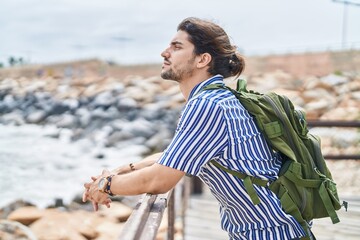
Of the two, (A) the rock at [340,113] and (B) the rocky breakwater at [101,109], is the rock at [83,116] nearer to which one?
(B) the rocky breakwater at [101,109]

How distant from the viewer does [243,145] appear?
146 cm

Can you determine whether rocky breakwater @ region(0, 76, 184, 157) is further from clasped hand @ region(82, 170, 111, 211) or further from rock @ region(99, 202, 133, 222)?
clasped hand @ region(82, 170, 111, 211)

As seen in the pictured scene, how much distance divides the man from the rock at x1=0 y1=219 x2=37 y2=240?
522 centimetres

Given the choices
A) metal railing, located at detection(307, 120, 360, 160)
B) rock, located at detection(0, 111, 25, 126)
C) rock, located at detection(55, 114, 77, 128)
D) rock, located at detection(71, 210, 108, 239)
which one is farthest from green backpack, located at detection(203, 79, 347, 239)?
rock, located at detection(0, 111, 25, 126)

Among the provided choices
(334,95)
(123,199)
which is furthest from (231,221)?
(334,95)

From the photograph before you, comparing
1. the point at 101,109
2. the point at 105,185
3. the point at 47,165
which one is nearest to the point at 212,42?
the point at 105,185

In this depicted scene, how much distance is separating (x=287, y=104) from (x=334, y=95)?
20556mm

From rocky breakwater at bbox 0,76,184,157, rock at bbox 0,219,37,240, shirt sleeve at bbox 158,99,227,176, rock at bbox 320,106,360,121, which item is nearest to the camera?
shirt sleeve at bbox 158,99,227,176

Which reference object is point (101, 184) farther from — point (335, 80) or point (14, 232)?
point (335, 80)

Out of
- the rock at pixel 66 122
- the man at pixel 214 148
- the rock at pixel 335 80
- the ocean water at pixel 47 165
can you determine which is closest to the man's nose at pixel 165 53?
the man at pixel 214 148

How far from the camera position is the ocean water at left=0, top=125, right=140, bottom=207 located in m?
13.4

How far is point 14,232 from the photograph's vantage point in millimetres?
6805

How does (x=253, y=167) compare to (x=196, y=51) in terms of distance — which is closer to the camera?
(x=253, y=167)

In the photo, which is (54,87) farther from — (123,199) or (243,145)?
(243,145)
